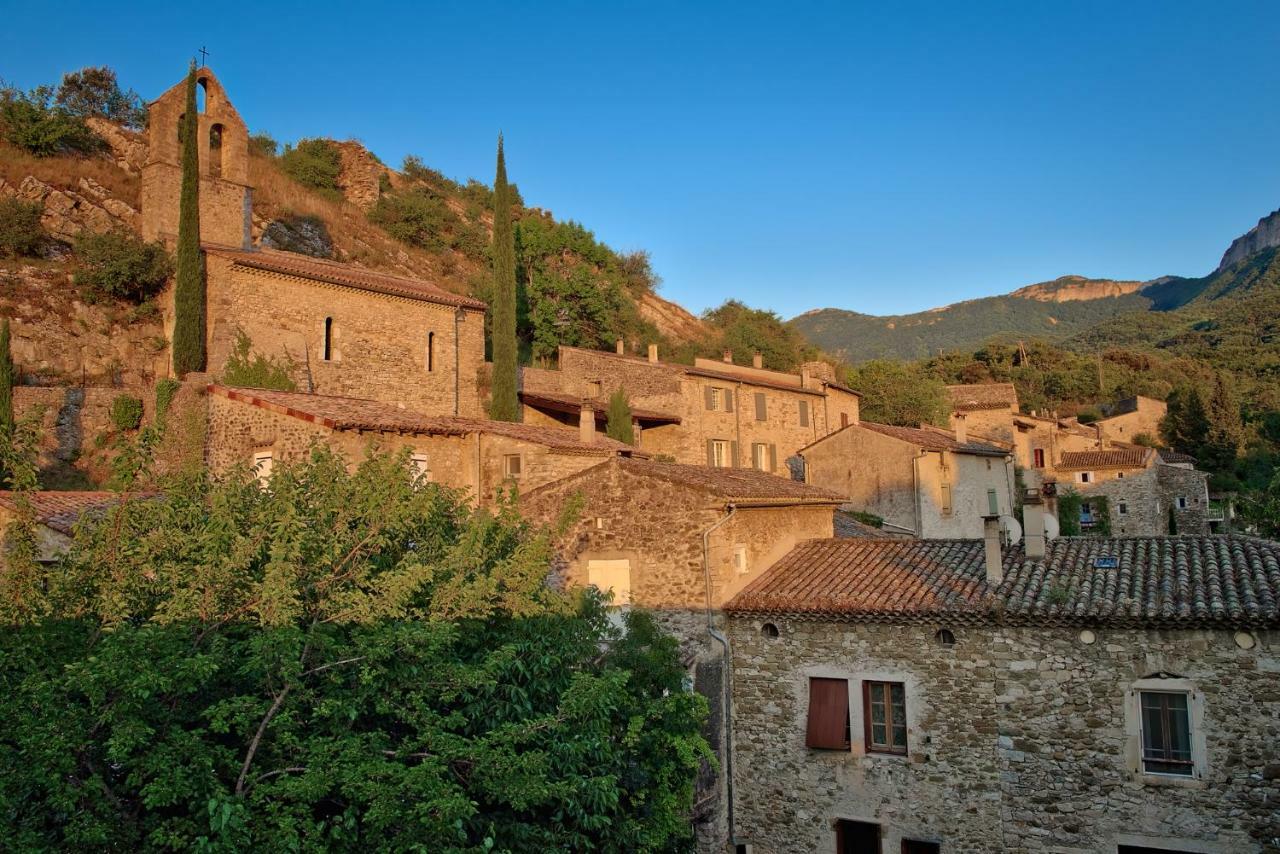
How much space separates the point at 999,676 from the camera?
14.0 m

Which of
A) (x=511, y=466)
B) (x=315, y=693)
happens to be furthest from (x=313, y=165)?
(x=315, y=693)

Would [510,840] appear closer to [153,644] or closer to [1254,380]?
[153,644]

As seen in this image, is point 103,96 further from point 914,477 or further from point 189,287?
point 914,477

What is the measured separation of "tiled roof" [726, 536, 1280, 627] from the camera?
13.0m

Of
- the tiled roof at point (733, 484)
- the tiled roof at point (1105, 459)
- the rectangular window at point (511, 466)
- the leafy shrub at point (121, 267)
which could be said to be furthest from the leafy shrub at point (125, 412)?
the tiled roof at point (1105, 459)

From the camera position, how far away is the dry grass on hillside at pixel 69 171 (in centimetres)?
3412

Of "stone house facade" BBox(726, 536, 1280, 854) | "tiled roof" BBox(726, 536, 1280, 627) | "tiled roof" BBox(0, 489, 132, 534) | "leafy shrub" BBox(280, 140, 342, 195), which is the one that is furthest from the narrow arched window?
"stone house facade" BBox(726, 536, 1280, 854)

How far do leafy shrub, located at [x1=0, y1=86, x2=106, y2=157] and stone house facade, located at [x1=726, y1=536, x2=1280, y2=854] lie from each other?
36400 mm

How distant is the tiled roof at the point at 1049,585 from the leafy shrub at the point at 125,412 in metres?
20.3

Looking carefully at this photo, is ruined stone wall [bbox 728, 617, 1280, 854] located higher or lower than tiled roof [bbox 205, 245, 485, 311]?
lower

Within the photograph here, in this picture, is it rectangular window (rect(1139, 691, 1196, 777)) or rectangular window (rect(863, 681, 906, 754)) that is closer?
rectangular window (rect(1139, 691, 1196, 777))

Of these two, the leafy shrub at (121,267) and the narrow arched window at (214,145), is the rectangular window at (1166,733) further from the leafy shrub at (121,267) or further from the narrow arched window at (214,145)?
the narrow arched window at (214,145)

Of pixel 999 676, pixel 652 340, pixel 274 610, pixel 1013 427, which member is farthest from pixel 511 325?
pixel 1013 427

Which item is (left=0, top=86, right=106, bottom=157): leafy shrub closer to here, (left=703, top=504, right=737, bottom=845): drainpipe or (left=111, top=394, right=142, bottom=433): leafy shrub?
(left=111, top=394, right=142, bottom=433): leafy shrub
